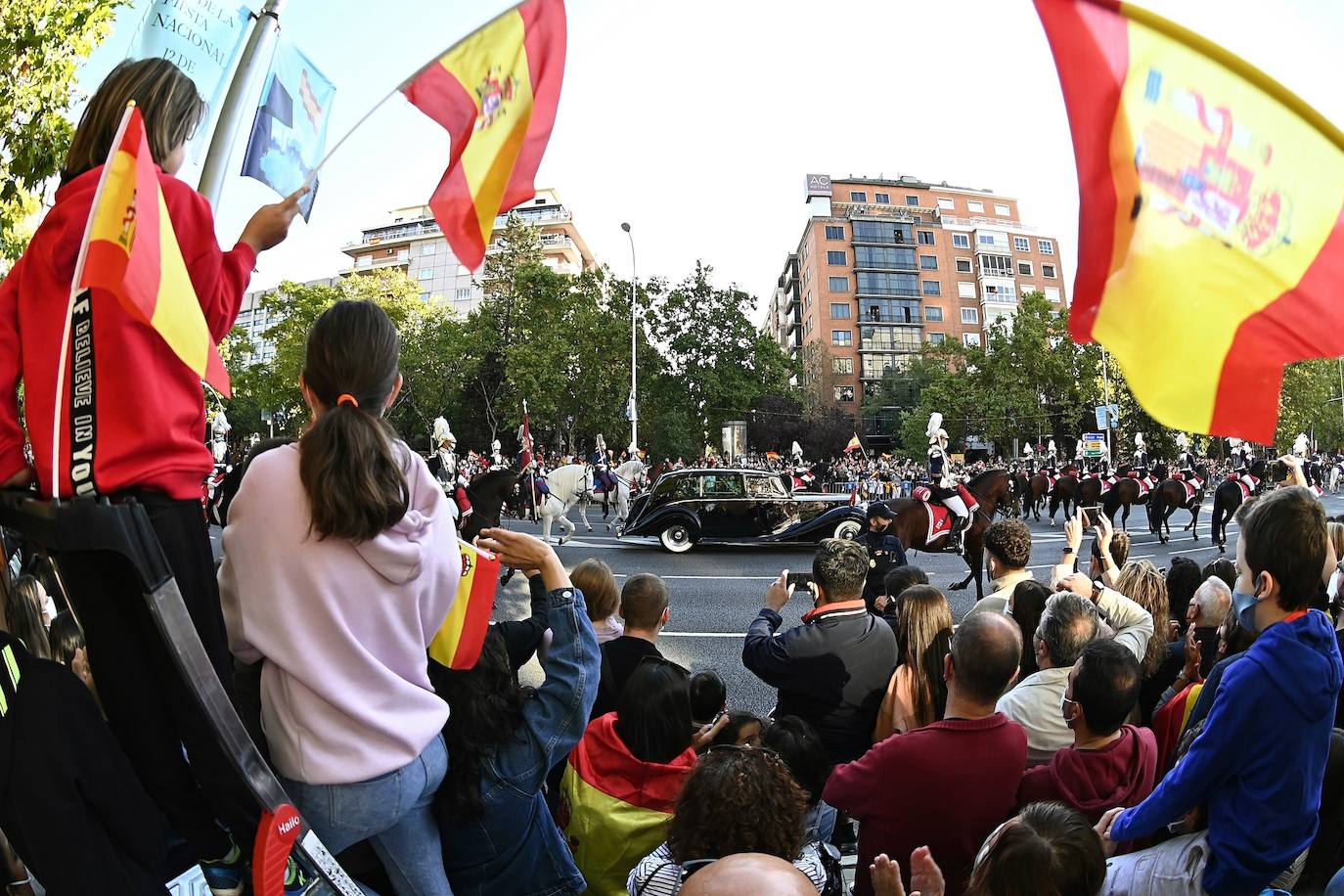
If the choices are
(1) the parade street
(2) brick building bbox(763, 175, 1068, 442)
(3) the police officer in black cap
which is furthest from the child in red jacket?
(2) brick building bbox(763, 175, 1068, 442)

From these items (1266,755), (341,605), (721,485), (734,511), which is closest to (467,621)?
(341,605)

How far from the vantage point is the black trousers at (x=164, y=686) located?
70.4 inches

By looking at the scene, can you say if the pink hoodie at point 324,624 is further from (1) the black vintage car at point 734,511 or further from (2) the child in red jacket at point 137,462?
(1) the black vintage car at point 734,511

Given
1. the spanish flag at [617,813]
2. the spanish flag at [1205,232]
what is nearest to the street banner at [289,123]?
the spanish flag at [617,813]

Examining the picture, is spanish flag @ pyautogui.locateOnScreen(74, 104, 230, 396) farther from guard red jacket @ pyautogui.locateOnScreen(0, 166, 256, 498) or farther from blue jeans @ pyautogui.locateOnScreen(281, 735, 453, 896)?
blue jeans @ pyautogui.locateOnScreen(281, 735, 453, 896)

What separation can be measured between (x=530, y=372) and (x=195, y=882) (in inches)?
1638

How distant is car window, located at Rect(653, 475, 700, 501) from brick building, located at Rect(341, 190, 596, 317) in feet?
246

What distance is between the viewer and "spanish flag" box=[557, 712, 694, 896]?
8.80 ft

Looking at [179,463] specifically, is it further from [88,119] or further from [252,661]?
[88,119]

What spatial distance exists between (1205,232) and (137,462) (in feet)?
7.57

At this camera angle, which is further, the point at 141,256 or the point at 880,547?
the point at 880,547

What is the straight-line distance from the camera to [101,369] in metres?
1.86

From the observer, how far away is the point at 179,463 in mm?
1902

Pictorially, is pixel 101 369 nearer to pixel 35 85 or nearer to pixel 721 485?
pixel 35 85
